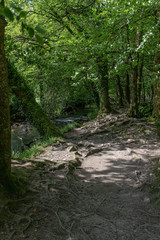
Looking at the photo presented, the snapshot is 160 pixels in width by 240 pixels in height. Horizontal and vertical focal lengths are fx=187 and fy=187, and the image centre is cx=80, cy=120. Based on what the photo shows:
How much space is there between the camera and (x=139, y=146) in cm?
759

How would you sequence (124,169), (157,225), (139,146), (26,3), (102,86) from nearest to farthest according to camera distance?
(157,225), (124,169), (139,146), (26,3), (102,86)

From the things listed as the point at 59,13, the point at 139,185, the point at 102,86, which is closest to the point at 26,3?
the point at 59,13

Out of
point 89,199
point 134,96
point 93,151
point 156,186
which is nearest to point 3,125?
point 89,199

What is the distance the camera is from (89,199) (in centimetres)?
423

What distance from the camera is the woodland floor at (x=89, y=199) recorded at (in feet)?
9.75

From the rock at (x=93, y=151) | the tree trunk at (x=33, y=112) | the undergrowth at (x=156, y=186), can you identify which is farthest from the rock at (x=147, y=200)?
the tree trunk at (x=33, y=112)

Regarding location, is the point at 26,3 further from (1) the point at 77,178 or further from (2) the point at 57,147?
(1) the point at 77,178

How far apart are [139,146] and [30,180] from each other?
15.7 ft

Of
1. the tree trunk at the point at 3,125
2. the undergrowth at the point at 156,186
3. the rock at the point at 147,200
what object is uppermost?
the tree trunk at the point at 3,125

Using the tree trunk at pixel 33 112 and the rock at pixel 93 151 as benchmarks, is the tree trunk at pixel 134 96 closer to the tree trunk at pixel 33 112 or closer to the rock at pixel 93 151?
the rock at pixel 93 151

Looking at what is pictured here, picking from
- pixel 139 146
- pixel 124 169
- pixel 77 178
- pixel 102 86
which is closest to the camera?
pixel 77 178

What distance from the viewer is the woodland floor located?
2973mm

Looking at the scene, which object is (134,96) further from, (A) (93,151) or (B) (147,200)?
(B) (147,200)

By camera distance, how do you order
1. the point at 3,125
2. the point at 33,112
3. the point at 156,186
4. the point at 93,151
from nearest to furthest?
1. the point at 3,125
2. the point at 156,186
3. the point at 93,151
4. the point at 33,112
